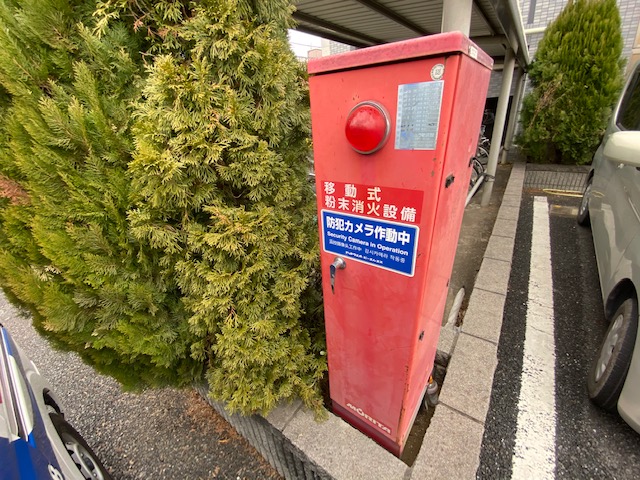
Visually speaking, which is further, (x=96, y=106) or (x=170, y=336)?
(x=170, y=336)

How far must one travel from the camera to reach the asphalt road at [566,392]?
5.73 feet

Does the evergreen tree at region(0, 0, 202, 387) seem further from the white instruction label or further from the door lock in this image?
the white instruction label

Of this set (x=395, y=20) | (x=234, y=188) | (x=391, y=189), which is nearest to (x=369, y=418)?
(x=391, y=189)

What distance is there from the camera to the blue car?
1.19 metres

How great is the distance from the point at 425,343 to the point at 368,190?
0.88 m

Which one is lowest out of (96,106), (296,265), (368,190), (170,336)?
(170,336)

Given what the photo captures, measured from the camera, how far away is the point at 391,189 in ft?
3.53

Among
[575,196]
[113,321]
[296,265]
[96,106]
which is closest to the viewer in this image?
[96,106]

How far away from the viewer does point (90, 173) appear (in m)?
1.36

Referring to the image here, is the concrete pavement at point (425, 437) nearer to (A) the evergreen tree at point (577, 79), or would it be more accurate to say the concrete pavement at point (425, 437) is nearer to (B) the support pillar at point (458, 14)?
(B) the support pillar at point (458, 14)

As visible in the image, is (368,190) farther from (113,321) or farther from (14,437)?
(14,437)

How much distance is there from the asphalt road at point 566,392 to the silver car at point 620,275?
0.49ft

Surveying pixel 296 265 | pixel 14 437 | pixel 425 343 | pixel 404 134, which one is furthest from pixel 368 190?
pixel 14 437

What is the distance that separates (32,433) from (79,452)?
1.70ft
